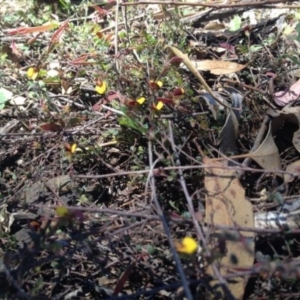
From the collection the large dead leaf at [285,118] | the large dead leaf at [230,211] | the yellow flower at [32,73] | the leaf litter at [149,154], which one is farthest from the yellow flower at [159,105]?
the yellow flower at [32,73]

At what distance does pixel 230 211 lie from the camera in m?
2.01

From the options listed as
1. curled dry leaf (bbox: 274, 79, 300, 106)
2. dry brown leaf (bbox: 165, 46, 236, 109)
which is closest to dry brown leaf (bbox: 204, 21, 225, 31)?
dry brown leaf (bbox: 165, 46, 236, 109)

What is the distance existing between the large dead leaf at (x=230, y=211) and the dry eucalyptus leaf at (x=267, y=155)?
134 mm

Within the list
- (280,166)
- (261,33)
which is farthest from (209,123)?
(261,33)

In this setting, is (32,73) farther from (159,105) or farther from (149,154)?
(149,154)

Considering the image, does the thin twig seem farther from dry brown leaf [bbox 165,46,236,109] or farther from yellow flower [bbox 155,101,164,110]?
dry brown leaf [bbox 165,46,236,109]

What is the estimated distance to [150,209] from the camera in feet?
6.76

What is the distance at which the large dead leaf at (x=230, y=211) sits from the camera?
185cm

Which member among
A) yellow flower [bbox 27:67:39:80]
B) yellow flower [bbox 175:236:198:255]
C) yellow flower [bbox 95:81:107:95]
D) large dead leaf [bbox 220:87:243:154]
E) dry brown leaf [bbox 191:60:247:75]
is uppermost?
yellow flower [bbox 27:67:39:80]

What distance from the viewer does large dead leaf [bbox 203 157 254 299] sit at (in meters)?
1.85

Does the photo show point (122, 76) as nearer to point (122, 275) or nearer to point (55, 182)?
point (55, 182)

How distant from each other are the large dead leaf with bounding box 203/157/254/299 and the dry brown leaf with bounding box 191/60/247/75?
557 mm

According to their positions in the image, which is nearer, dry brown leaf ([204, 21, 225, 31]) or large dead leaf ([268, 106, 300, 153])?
large dead leaf ([268, 106, 300, 153])

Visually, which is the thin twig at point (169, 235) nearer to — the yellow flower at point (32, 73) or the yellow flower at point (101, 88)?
the yellow flower at point (101, 88)
